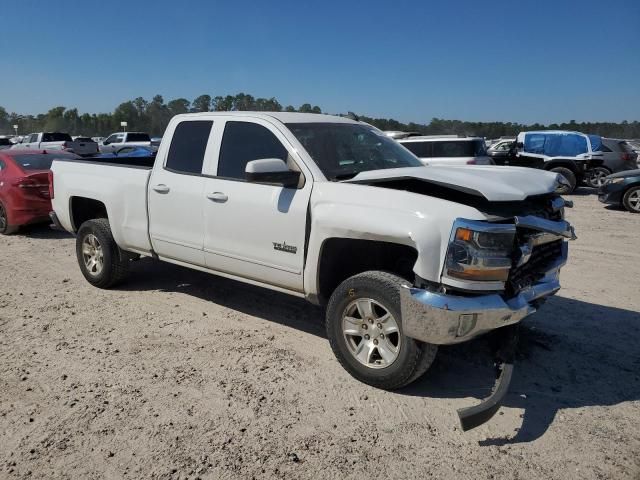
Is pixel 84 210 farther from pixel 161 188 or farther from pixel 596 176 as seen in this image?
pixel 596 176

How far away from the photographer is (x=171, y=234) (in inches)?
202

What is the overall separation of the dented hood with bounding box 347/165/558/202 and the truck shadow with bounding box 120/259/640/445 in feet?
4.17

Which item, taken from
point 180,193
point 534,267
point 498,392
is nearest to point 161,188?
point 180,193

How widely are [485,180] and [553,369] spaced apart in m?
1.65

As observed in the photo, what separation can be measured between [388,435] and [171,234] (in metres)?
2.93

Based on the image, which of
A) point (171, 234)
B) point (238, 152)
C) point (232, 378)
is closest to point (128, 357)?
point (232, 378)

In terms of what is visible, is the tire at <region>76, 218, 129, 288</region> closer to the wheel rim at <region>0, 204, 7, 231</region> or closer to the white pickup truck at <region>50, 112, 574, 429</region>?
the white pickup truck at <region>50, 112, 574, 429</region>

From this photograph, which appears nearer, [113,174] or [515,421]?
[515,421]

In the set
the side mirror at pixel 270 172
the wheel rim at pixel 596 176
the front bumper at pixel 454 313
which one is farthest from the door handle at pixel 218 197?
the wheel rim at pixel 596 176

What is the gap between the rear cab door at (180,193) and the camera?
193 inches

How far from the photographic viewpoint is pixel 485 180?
11.7ft

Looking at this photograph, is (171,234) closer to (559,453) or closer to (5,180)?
(559,453)

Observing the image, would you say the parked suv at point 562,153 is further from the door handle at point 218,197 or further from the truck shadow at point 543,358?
the door handle at point 218,197

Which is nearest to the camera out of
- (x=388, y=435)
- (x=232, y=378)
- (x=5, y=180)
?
(x=388, y=435)
